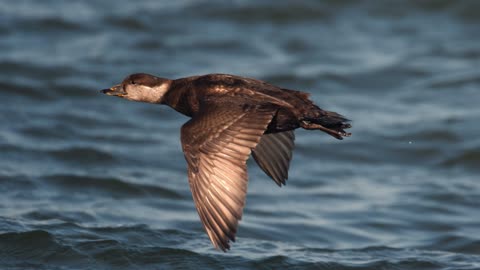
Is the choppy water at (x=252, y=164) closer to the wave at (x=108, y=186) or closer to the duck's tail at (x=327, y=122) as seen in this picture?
the wave at (x=108, y=186)

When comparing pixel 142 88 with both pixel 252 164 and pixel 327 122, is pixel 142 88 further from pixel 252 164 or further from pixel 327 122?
pixel 252 164

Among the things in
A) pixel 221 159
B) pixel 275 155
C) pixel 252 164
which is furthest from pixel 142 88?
pixel 252 164

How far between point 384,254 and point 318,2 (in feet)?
23.7

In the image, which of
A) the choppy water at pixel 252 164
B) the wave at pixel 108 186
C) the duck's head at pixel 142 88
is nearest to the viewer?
the duck's head at pixel 142 88

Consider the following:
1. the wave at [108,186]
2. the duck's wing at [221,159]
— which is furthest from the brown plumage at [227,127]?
the wave at [108,186]

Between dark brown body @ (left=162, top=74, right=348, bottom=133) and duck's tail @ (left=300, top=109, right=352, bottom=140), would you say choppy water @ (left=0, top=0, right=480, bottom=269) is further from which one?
duck's tail @ (left=300, top=109, right=352, bottom=140)

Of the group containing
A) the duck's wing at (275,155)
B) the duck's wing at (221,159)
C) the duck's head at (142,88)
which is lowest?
the duck's wing at (221,159)

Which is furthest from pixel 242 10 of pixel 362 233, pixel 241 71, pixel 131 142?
pixel 362 233

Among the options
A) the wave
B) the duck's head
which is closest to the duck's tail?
the duck's head

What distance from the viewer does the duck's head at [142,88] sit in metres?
7.15

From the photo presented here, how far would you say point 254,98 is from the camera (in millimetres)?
6461

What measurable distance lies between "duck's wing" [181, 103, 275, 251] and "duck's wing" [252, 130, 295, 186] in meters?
0.96

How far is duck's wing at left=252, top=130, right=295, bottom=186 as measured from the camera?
23.6 ft

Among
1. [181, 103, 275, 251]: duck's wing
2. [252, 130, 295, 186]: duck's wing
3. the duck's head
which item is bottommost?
[181, 103, 275, 251]: duck's wing
